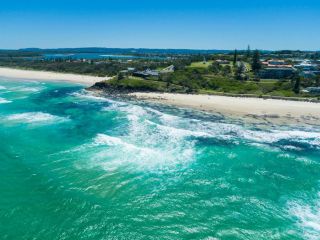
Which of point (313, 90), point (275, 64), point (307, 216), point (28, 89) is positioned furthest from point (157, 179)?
point (275, 64)

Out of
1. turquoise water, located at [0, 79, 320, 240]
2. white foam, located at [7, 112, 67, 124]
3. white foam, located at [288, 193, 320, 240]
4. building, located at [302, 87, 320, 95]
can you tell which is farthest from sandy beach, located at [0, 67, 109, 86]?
→ white foam, located at [288, 193, 320, 240]

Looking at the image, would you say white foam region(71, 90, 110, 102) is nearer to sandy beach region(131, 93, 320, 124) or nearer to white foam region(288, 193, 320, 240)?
sandy beach region(131, 93, 320, 124)

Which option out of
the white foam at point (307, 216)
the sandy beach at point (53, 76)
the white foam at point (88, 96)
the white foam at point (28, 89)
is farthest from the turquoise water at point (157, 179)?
the sandy beach at point (53, 76)

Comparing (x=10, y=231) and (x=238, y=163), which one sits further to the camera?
(x=238, y=163)

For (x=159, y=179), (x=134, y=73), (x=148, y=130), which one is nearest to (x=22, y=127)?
(x=148, y=130)

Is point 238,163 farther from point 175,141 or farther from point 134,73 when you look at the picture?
point 134,73

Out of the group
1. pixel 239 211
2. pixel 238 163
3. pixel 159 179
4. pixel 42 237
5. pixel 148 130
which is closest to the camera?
pixel 42 237
